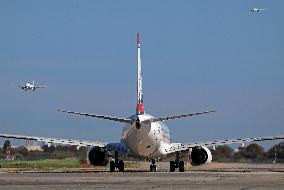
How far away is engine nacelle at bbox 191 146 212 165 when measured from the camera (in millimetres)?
71188

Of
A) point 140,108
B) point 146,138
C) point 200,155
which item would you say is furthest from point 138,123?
point 200,155

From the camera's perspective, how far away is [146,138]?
219 feet

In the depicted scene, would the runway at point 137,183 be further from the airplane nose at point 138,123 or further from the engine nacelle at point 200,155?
the engine nacelle at point 200,155

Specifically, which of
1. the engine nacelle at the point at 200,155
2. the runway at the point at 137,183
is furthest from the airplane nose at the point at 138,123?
the runway at the point at 137,183

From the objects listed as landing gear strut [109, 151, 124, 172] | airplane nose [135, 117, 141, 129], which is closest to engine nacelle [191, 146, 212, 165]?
landing gear strut [109, 151, 124, 172]

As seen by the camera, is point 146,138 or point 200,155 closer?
point 146,138

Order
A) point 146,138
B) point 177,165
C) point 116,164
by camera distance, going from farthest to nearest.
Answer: point 177,165 < point 116,164 < point 146,138

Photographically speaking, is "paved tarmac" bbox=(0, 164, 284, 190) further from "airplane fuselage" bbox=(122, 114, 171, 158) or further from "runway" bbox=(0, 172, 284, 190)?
"airplane fuselage" bbox=(122, 114, 171, 158)

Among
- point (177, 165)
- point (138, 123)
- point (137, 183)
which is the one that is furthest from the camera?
point (177, 165)

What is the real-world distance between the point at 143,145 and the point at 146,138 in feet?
3.19

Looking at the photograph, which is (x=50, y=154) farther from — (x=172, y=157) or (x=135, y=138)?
(x=135, y=138)

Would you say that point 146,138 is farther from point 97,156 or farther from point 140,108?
point 97,156

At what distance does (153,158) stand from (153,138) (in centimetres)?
555

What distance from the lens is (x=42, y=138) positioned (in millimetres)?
71438
